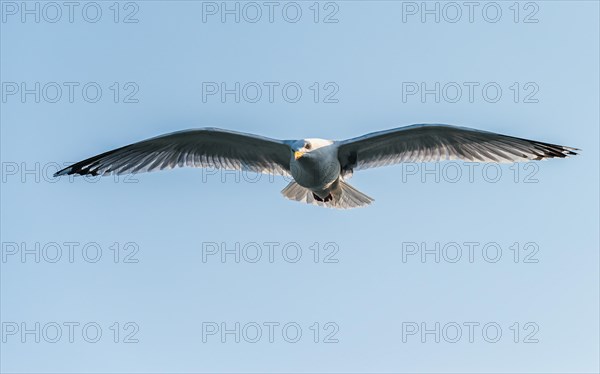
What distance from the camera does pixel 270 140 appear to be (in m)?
8.38

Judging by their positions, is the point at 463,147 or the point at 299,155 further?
the point at 463,147

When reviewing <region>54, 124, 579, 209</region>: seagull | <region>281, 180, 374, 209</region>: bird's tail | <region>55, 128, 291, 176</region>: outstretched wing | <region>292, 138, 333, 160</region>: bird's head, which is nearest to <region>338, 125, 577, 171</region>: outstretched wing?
<region>54, 124, 579, 209</region>: seagull

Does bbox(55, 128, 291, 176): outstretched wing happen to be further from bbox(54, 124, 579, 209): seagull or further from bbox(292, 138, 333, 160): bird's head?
bbox(292, 138, 333, 160): bird's head

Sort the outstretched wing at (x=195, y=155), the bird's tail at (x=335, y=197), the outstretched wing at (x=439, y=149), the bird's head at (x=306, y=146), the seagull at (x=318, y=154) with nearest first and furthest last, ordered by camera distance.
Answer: the bird's head at (x=306, y=146) < the seagull at (x=318, y=154) < the outstretched wing at (x=439, y=149) < the outstretched wing at (x=195, y=155) < the bird's tail at (x=335, y=197)

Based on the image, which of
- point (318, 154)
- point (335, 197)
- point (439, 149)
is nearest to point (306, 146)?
point (318, 154)

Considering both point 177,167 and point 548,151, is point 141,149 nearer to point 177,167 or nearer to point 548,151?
Answer: point 177,167

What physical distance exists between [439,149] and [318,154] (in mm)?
1286

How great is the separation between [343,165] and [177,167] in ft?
5.43

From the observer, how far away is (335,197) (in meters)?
8.80

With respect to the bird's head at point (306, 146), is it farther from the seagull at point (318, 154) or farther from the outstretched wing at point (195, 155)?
the outstretched wing at point (195, 155)

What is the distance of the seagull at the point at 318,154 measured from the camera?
8.06 metres

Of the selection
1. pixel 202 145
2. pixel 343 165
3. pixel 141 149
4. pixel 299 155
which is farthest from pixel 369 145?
pixel 141 149

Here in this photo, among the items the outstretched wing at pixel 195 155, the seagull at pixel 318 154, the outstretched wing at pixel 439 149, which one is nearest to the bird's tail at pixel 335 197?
the seagull at pixel 318 154

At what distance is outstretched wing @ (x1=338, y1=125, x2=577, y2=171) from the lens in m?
8.23
